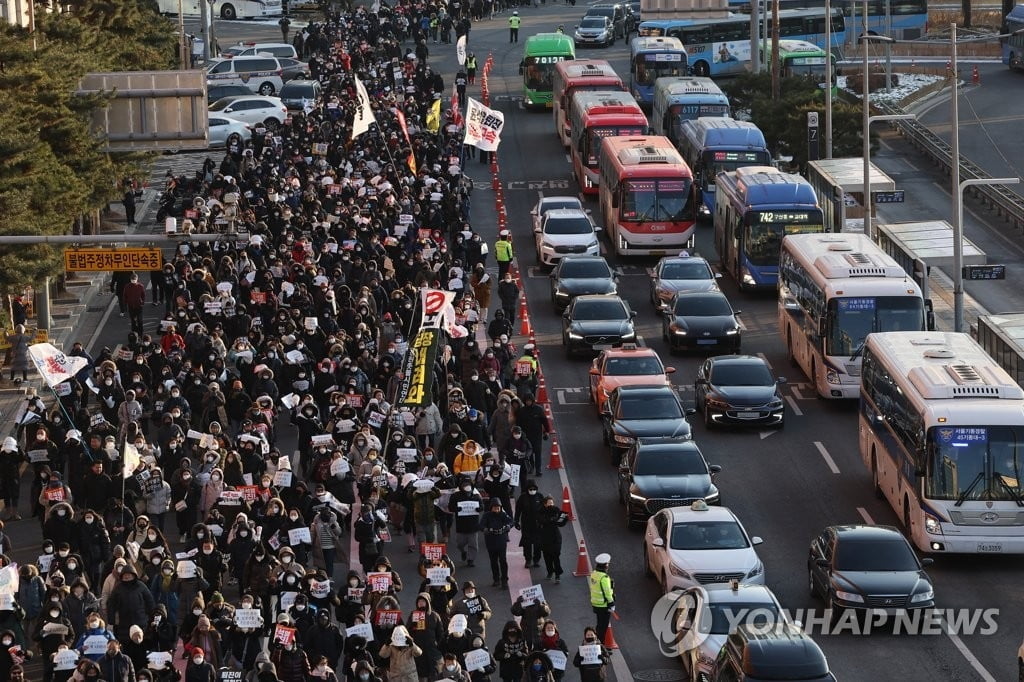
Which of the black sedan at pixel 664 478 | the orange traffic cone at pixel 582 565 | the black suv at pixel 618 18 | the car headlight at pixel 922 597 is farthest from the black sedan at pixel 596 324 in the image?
the black suv at pixel 618 18

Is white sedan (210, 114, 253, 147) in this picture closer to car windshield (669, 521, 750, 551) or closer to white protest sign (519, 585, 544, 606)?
car windshield (669, 521, 750, 551)

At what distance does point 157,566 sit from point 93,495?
3.97 meters

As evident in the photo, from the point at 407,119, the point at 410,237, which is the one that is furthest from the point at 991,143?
the point at 410,237

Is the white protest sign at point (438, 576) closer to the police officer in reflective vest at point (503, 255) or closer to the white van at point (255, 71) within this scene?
the police officer in reflective vest at point (503, 255)

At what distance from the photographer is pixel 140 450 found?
31172 mm

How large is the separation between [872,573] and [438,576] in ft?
19.4

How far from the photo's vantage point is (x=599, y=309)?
4322 centimetres

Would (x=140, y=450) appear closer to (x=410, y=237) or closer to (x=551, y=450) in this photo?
(x=551, y=450)

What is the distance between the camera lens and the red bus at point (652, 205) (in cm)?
5166

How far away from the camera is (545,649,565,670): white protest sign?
23.8 metres

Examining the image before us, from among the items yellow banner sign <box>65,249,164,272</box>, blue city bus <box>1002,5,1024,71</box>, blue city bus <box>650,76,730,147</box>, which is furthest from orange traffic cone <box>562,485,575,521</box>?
blue city bus <box>1002,5,1024,71</box>

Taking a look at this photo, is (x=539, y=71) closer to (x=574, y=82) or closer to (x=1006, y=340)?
(x=574, y=82)

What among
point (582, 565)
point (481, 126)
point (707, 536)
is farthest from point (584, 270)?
point (707, 536)

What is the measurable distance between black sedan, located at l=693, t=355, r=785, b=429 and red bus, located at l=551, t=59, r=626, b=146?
30756mm
